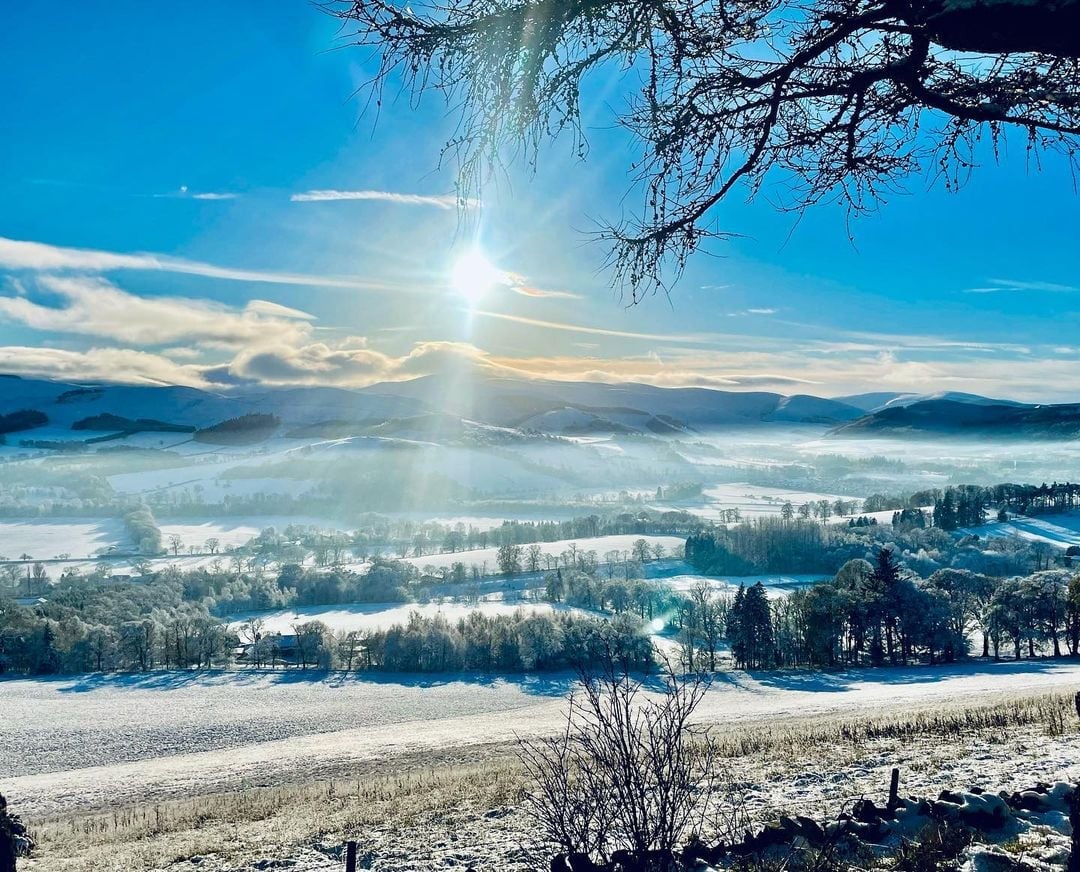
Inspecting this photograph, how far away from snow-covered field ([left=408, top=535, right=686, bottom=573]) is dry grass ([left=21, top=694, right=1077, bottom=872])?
8743 centimetres

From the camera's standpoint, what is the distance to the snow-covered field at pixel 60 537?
138 m

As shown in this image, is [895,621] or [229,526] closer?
[895,621]

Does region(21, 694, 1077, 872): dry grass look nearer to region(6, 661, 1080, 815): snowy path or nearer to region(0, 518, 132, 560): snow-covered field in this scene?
region(6, 661, 1080, 815): snowy path

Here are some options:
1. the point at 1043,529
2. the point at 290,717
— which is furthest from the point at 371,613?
the point at 1043,529

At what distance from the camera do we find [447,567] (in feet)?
353

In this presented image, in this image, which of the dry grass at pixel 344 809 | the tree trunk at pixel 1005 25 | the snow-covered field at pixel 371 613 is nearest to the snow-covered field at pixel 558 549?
the snow-covered field at pixel 371 613

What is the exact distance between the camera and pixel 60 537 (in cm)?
15438

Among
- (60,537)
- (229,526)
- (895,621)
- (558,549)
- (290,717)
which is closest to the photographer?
(290,717)

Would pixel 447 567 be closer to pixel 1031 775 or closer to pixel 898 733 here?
pixel 898 733

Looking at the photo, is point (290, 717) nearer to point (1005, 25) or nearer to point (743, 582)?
point (1005, 25)

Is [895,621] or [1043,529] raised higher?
[1043,529]

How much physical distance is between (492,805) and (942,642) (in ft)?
167

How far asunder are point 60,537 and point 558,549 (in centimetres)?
10989

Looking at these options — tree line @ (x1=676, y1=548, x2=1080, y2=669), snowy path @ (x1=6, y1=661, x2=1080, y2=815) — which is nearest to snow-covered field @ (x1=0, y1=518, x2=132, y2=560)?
snowy path @ (x1=6, y1=661, x2=1080, y2=815)
